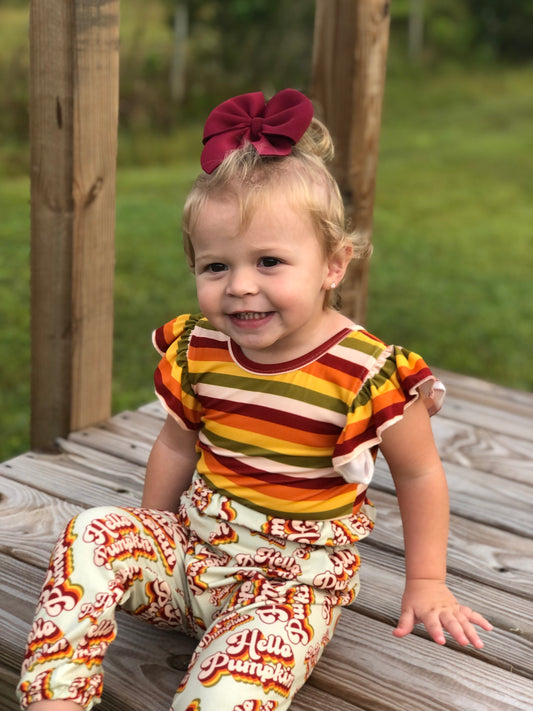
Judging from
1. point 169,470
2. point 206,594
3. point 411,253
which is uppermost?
point 169,470

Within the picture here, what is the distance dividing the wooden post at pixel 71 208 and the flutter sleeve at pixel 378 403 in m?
1.08

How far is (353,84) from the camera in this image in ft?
9.42

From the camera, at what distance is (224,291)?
5.15ft

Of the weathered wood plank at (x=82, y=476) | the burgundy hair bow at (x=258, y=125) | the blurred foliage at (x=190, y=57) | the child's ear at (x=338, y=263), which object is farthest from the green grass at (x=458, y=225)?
the burgundy hair bow at (x=258, y=125)

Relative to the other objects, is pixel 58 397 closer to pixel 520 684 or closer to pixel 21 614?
pixel 21 614

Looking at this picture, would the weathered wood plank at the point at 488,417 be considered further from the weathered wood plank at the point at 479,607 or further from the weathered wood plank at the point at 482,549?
the weathered wood plank at the point at 479,607

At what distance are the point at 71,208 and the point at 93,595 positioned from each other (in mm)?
1177

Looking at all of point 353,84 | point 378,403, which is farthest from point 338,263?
point 353,84

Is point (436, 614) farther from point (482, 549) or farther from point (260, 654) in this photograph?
point (482, 549)

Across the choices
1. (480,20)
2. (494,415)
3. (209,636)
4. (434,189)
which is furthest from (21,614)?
(480,20)

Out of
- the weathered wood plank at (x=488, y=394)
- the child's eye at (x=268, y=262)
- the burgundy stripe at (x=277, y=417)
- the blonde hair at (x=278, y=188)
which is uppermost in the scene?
the blonde hair at (x=278, y=188)

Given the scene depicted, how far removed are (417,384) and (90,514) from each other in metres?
0.63

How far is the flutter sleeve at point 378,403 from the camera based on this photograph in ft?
5.19

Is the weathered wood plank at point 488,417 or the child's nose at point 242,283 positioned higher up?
the child's nose at point 242,283
